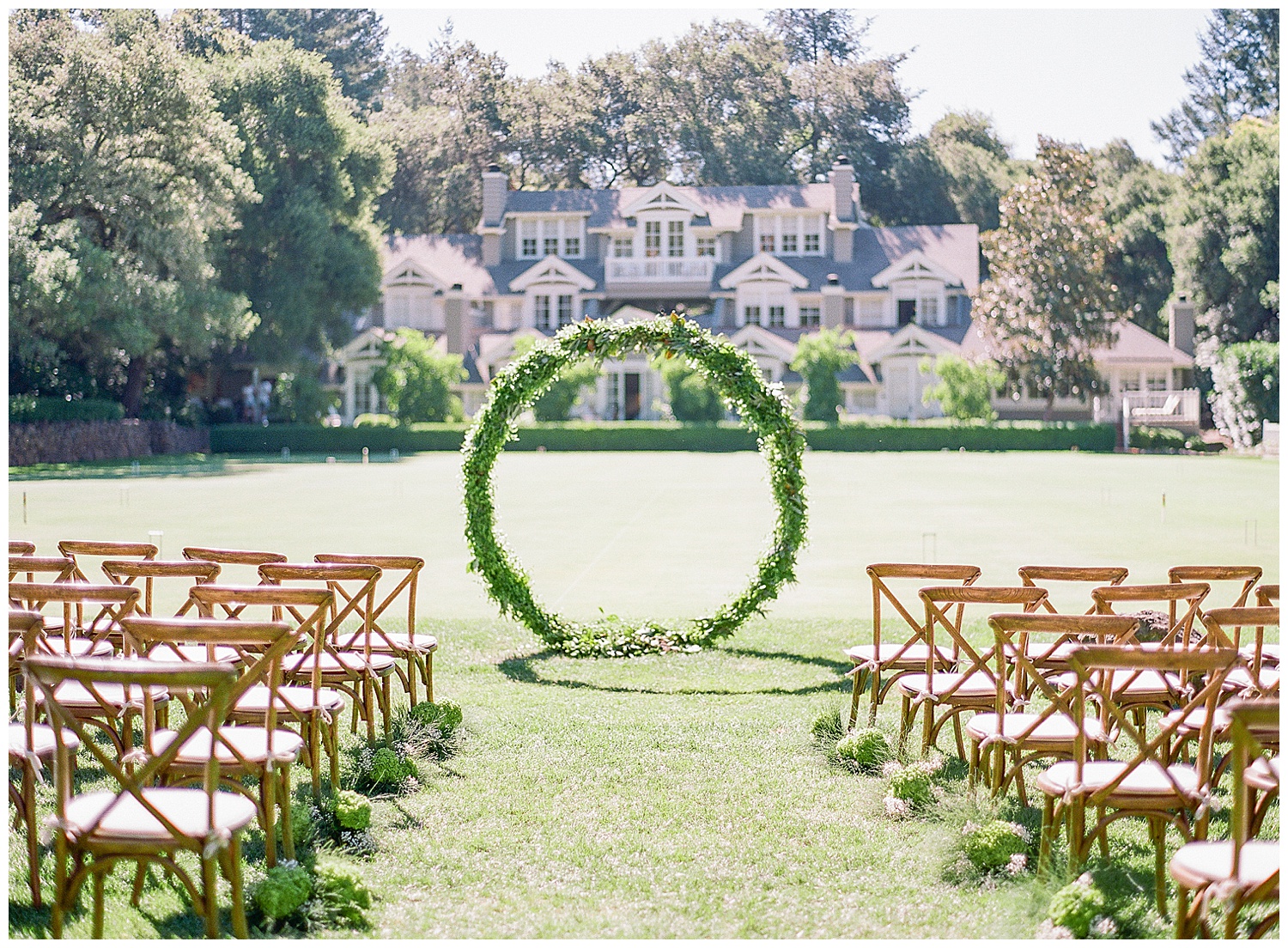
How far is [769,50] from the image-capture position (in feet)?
235

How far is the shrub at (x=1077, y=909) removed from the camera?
4.48 m

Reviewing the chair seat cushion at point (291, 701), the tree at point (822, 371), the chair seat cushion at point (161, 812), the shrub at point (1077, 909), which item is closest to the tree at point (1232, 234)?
the tree at point (822, 371)

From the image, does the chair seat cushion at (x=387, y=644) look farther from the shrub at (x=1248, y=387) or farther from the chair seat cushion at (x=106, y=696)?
the shrub at (x=1248, y=387)

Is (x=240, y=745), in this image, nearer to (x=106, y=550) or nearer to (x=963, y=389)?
(x=106, y=550)

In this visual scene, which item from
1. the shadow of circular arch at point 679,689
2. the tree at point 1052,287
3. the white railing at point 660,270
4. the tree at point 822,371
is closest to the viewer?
the shadow of circular arch at point 679,689

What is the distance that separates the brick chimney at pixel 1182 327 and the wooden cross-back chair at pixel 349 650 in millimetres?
55455

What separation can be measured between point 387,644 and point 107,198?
37.7m

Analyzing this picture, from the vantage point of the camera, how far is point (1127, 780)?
4.84m

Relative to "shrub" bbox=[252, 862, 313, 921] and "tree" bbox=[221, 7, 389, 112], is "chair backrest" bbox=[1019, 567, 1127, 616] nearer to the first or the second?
"shrub" bbox=[252, 862, 313, 921]

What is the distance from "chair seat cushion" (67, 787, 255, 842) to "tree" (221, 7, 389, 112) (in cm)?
6120

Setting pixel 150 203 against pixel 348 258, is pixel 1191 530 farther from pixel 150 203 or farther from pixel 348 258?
pixel 348 258

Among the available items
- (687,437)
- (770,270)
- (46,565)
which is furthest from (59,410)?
(46,565)

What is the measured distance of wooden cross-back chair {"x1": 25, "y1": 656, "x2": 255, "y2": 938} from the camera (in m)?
4.03

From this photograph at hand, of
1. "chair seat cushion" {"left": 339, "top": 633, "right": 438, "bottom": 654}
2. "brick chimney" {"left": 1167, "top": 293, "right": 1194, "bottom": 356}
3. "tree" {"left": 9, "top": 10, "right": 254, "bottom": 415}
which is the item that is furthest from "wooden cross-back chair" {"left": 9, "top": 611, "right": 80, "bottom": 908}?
"brick chimney" {"left": 1167, "top": 293, "right": 1194, "bottom": 356}
